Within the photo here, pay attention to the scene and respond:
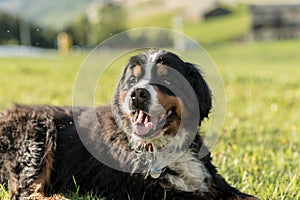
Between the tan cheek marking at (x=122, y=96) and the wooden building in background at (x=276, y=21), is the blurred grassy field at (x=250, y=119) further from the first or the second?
the wooden building in background at (x=276, y=21)

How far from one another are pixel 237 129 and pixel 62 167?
10.6ft

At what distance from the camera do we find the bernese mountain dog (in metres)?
4.62

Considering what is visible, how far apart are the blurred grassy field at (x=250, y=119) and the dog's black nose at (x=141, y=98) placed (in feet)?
3.27

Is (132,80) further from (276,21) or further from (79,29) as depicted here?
(276,21)

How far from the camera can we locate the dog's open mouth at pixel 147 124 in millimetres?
4523

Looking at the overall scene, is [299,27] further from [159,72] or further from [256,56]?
[159,72]

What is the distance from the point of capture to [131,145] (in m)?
4.82

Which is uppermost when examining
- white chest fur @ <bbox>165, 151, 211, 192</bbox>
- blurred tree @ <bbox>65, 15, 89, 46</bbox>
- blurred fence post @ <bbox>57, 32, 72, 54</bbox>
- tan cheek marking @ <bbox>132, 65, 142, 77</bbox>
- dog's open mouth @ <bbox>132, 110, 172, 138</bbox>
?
blurred tree @ <bbox>65, 15, 89, 46</bbox>

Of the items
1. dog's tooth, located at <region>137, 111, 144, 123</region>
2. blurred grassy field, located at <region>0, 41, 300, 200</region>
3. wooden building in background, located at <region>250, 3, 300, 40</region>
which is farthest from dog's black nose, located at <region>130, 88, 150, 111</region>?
wooden building in background, located at <region>250, 3, 300, 40</region>

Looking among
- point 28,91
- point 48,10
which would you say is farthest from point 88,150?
point 48,10

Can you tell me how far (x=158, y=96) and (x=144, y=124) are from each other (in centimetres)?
29

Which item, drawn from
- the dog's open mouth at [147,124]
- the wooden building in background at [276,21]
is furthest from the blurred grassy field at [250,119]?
the wooden building in background at [276,21]

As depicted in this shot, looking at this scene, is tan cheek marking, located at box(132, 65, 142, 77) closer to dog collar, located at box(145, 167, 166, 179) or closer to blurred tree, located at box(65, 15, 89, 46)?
dog collar, located at box(145, 167, 166, 179)

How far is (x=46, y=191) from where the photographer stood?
16.8ft
